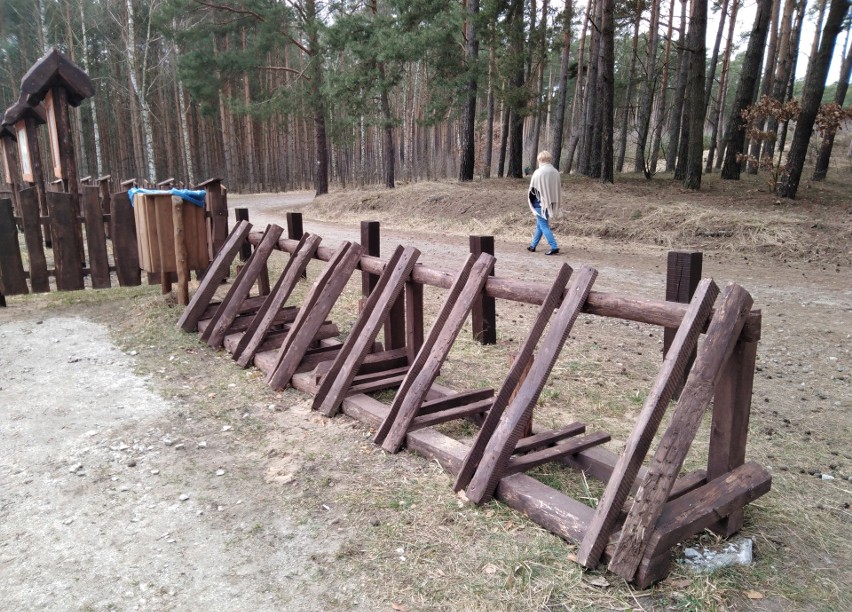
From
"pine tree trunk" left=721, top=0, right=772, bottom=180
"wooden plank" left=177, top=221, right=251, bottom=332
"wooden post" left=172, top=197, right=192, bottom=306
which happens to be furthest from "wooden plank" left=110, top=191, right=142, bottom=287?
"pine tree trunk" left=721, top=0, right=772, bottom=180

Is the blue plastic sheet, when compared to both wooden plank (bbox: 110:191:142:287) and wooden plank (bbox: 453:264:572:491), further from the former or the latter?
wooden plank (bbox: 453:264:572:491)

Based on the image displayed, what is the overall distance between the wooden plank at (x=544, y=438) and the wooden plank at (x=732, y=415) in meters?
0.85

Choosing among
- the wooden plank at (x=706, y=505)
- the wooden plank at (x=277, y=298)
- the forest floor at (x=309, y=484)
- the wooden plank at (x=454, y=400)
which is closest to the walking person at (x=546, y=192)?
the forest floor at (x=309, y=484)

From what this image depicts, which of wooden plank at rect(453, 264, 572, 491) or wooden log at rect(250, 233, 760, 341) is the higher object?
wooden log at rect(250, 233, 760, 341)

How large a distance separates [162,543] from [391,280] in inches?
85.9

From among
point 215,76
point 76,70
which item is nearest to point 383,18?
point 215,76

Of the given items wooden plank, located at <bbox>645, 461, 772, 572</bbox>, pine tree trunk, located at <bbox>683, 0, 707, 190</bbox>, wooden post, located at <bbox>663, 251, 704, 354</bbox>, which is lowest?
wooden plank, located at <bbox>645, 461, 772, 572</bbox>

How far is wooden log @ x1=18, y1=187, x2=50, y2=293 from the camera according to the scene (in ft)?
21.8

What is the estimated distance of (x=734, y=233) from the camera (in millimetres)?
10938

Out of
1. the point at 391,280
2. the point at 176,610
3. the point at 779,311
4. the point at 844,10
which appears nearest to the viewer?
the point at 176,610

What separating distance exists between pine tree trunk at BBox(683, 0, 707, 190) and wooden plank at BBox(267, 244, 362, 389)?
1290 cm

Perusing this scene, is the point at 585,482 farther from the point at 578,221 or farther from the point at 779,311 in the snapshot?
the point at 578,221

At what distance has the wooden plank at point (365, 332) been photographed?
4.06m

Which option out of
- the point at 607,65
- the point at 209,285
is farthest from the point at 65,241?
the point at 607,65
